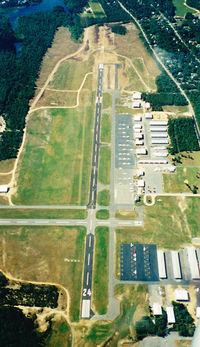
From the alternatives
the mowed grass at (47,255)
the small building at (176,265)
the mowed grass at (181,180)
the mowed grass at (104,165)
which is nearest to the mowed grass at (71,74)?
the mowed grass at (104,165)

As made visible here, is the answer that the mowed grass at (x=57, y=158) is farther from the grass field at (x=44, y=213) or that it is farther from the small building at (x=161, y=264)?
the small building at (x=161, y=264)

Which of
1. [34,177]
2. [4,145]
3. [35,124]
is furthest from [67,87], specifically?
[34,177]

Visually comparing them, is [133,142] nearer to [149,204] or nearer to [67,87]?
[149,204]

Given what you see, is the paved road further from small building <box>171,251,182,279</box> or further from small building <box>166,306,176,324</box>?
small building <box>166,306,176,324</box>

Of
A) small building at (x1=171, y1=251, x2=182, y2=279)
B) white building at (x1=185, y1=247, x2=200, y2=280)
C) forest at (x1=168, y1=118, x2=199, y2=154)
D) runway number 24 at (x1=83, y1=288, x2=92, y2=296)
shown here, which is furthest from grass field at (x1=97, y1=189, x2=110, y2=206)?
forest at (x1=168, y1=118, x2=199, y2=154)

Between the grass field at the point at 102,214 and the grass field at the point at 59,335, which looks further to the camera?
the grass field at the point at 102,214
